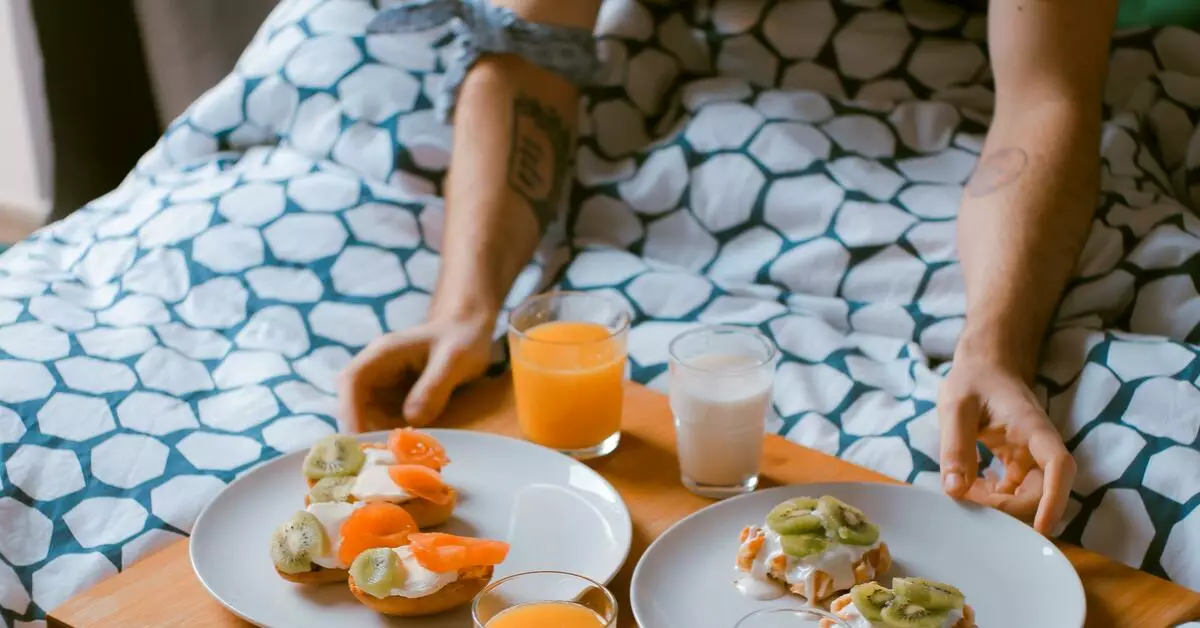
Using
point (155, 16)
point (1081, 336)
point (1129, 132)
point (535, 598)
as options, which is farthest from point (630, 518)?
point (155, 16)

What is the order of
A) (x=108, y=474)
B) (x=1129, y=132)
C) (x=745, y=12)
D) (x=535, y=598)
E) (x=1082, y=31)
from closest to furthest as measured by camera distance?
(x=535, y=598) < (x=108, y=474) < (x=1082, y=31) < (x=1129, y=132) < (x=745, y=12)

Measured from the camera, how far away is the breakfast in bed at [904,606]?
0.78 meters

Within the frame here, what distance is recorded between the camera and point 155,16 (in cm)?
238

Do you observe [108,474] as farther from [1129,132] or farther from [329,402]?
[1129,132]

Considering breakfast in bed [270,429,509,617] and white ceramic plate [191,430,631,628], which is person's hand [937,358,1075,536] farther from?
breakfast in bed [270,429,509,617]

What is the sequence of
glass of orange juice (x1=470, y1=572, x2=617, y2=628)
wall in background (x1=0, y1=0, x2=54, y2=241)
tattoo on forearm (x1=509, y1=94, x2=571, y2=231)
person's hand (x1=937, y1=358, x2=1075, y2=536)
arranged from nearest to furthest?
glass of orange juice (x1=470, y1=572, x2=617, y2=628)
person's hand (x1=937, y1=358, x2=1075, y2=536)
tattoo on forearm (x1=509, y1=94, x2=571, y2=231)
wall in background (x1=0, y1=0, x2=54, y2=241)

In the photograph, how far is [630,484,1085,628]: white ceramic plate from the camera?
86cm

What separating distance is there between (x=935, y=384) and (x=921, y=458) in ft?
0.43

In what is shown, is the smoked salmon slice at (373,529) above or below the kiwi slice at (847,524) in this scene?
above

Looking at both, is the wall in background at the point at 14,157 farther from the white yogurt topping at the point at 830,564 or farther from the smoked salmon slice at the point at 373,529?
the white yogurt topping at the point at 830,564

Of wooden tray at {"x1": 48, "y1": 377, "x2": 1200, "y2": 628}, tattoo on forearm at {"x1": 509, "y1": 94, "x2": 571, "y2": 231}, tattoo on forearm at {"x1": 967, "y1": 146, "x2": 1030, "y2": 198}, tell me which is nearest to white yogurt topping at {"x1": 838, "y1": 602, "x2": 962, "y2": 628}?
wooden tray at {"x1": 48, "y1": 377, "x2": 1200, "y2": 628}

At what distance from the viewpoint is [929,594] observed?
805mm

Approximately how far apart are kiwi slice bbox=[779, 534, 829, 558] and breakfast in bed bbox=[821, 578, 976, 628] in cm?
5

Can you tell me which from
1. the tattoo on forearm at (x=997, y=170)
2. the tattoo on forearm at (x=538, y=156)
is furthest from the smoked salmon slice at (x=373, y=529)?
the tattoo on forearm at (x=997, y=170)
